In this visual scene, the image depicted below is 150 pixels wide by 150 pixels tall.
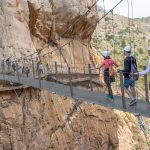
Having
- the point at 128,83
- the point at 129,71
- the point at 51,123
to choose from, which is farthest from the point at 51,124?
the point at 129,71

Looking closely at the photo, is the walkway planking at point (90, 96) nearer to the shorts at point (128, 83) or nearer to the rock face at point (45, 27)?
the shorts at point (128, 83)

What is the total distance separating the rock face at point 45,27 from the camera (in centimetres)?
1520

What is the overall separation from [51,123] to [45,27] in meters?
Answer: 5.49

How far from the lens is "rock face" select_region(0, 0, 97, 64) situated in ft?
49.9

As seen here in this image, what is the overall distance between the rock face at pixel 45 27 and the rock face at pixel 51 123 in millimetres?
2122

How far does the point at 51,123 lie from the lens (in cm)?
1439

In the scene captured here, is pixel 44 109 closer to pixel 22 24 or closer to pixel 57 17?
pixel 22 24

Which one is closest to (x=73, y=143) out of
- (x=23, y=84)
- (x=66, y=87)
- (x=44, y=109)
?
(x=44, y=109)

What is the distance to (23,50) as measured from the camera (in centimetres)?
1512

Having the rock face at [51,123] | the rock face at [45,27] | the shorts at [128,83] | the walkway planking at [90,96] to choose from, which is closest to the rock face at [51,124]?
the rock face at [51,123]

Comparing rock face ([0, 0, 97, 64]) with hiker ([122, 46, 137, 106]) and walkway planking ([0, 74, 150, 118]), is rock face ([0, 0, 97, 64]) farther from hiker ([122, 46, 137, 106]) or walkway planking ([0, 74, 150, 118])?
hiker ([122, 46, 137, 106])

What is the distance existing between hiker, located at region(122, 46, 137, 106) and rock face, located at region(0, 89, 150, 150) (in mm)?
6390

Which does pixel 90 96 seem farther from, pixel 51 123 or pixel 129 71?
pixel 51 123

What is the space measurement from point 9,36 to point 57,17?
4.30 m
